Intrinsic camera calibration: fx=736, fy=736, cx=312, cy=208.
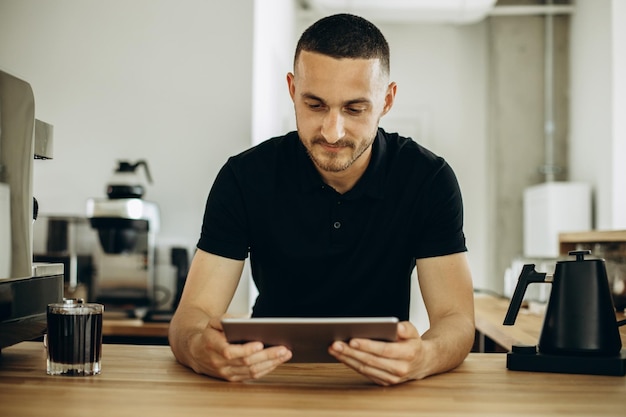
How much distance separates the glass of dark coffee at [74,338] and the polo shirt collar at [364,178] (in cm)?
65

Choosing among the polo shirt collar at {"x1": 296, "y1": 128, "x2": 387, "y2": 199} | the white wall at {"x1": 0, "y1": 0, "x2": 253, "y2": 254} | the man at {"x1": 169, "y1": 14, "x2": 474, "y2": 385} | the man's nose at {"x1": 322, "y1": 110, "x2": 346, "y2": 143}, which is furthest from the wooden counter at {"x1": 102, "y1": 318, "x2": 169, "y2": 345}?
the man's nose at {"x1": 322, "y1": 110, "x2": 346, "y2": 143}

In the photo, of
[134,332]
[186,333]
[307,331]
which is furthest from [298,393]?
[134,332]

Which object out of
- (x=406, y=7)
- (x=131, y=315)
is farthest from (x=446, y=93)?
(x=131, y=315)

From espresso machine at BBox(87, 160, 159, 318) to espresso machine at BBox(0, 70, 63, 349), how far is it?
1724 mm

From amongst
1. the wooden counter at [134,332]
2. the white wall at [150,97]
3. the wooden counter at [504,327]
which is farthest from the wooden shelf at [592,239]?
A: the wooden counter at [134,332]

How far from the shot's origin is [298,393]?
1.18 metres

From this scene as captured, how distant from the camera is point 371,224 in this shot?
5.79 feet

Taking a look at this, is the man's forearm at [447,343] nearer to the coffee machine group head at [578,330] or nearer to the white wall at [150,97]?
the coffee machine group head at [578,330]

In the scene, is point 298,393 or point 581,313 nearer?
point 298,393

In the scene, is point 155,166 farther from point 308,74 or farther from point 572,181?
point 572,181

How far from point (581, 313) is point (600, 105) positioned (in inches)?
163

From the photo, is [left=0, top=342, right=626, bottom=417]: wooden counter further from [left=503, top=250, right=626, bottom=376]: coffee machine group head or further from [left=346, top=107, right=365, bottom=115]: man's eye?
[left=346, top=107, right=365, bottom=115]: man's eye

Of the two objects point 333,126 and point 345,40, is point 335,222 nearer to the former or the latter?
point 333,126

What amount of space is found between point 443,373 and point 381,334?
232 millimetres
